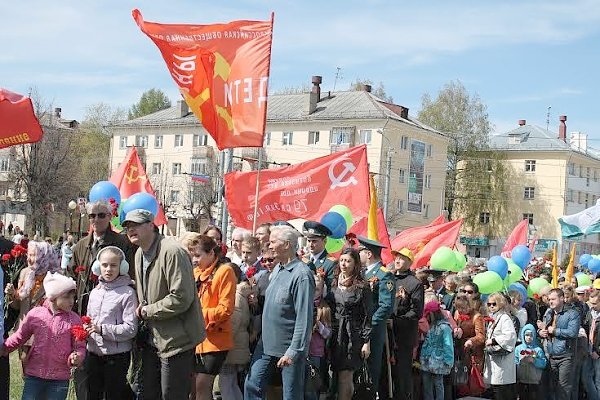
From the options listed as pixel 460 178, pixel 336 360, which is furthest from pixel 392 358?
pixel 460 178

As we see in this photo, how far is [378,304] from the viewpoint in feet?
30.7

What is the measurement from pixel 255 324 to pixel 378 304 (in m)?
1.42

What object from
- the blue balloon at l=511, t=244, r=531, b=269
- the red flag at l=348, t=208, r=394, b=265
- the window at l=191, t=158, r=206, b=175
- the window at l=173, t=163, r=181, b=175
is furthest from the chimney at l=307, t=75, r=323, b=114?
the red flag at l=348, t=208, r=394, b=265

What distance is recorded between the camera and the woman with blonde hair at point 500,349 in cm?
1080

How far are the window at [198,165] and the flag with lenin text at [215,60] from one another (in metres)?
59.2

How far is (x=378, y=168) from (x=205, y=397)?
54722mm

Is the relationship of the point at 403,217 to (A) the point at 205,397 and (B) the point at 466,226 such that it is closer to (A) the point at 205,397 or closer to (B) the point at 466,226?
(B) the point at 466,226

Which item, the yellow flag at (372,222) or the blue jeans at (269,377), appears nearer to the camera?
the blue jeans at (269,377)

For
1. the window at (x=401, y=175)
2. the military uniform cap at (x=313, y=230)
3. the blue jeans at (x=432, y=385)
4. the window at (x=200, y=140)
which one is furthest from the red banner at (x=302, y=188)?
the window at (x=200, y=140)

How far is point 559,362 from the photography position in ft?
38.5

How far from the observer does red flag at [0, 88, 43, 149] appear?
10664 millimetres

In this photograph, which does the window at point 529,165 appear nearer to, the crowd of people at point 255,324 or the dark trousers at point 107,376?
the crowd of people at point 255,324

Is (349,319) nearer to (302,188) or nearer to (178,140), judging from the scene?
(302,188)

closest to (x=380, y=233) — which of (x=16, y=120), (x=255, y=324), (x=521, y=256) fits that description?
(x=521, y=256)
